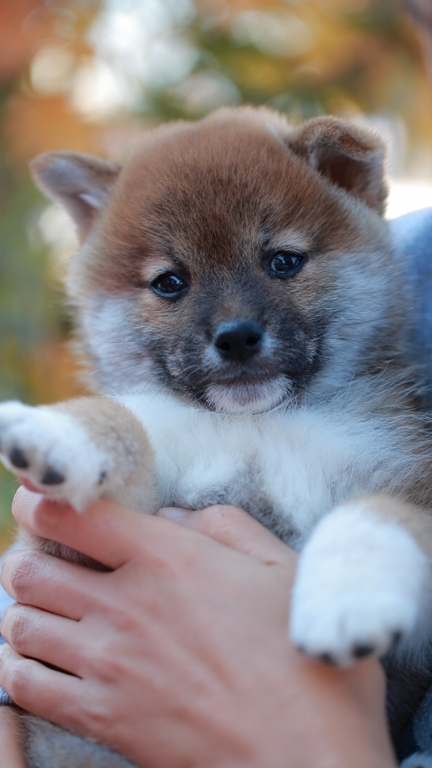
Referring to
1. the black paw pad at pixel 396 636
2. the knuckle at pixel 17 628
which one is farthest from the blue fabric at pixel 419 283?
the black paw pad at pixel 396 636

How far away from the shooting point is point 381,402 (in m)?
1.61

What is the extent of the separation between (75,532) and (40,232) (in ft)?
10.2

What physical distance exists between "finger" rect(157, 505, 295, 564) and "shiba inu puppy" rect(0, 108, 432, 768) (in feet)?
0.22

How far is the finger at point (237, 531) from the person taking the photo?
1.20m

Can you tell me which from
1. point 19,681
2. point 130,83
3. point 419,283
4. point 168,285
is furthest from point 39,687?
point 130,83

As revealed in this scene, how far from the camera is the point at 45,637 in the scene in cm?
123

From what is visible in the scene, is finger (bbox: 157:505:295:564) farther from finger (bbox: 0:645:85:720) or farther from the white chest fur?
finger (bbox: 0:645:85:720)

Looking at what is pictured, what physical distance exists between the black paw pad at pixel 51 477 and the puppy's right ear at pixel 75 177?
112 cm

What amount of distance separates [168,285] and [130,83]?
2.66 meters

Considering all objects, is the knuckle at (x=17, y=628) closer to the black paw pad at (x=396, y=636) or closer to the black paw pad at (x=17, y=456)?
the black paw pad at (x=17, y=456)

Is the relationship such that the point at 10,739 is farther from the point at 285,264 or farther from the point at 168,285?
the point at 285,264

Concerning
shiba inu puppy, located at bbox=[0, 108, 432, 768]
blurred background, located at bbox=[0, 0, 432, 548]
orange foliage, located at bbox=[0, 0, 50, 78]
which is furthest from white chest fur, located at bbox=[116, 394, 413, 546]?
orange foliage, located at bbox=[0, 0, 50, 78]

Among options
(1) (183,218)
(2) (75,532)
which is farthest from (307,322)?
(2) (75,532)

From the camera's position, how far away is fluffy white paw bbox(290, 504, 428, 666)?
3.05 ft
